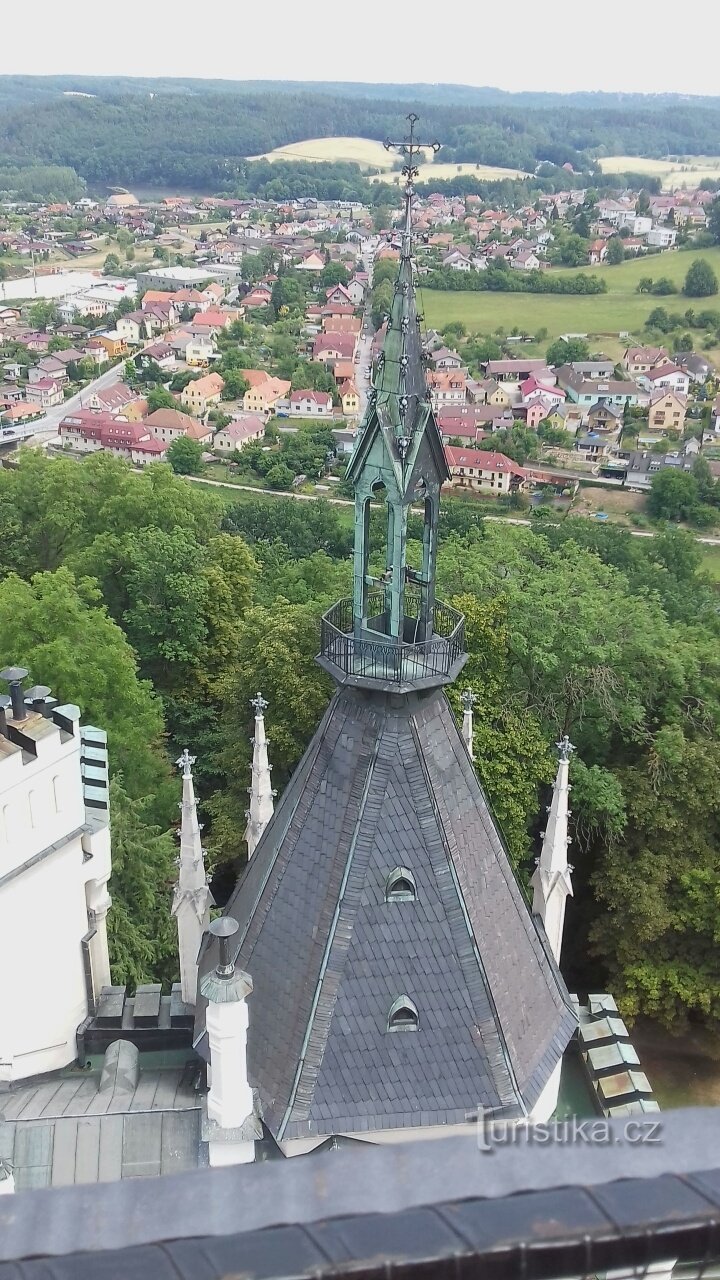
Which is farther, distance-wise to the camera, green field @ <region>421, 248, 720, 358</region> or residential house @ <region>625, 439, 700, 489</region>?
green field @ <region>421, 248, 720, 358</region>

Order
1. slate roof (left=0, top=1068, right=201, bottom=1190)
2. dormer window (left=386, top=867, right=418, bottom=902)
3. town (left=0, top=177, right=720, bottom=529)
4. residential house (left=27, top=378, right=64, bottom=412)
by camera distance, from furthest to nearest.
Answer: residential house (left=27, top=378, right=64, bottom=412), town (left=0, top=177, right=720, bottom=529), slate roof (left=0, top=1068, right=201, bottom=1190), dormer window (left=386, top=867, right=418, bottom=902)

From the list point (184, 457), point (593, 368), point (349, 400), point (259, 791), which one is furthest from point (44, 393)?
point (259, 791)

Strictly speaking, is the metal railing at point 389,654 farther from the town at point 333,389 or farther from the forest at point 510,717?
the town at point 333,389

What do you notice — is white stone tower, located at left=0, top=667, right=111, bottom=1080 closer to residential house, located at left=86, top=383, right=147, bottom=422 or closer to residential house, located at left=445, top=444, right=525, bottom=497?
residential house, located at left=445, top=444, right=525, bottom=497

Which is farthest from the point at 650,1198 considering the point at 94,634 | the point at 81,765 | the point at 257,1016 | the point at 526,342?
the point at 526,342

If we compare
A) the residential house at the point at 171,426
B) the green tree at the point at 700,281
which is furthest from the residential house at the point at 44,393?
the green tree at the point at 700,281

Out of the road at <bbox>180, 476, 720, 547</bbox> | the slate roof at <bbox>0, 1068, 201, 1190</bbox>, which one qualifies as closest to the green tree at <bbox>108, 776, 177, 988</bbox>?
the slate roof at <bbox>0, 1068, 201, 1190</bbox>

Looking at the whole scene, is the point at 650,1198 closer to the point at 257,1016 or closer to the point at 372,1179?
the point at 372,1179

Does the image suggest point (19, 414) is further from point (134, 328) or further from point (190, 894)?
point (190, 894)
